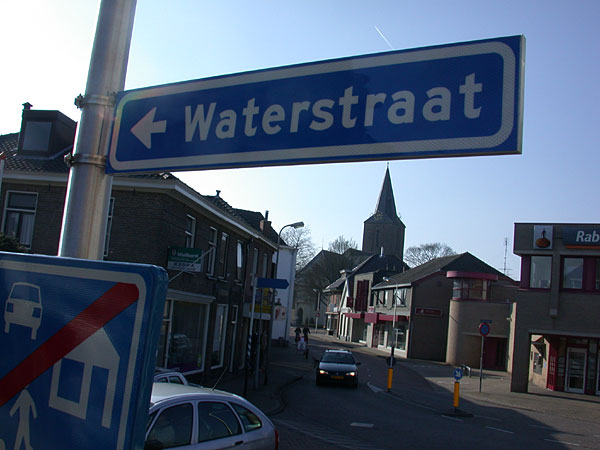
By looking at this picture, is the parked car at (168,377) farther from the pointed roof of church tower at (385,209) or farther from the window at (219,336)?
the pointed roof of church tower at (385,209)

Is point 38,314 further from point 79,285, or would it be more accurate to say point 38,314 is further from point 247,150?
point 247,150

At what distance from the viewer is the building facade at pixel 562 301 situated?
85.7 feet

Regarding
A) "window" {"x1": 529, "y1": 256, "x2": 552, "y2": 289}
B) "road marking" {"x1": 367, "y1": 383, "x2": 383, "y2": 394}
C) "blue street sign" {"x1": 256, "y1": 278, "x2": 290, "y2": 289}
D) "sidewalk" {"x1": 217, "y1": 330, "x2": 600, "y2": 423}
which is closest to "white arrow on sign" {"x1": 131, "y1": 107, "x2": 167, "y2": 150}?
"blue street sign" {"x1": 256, "y1": 278, "x2": 290, "y2": 289}

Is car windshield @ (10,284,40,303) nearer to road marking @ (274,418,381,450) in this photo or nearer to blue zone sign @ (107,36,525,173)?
blue zone sign @ (107,36,525,173)

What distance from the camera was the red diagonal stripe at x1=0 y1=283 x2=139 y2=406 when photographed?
1949 mm

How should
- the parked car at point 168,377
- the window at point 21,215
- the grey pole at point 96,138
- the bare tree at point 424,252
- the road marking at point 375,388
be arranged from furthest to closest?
1. the bare tree at point 424,252
2. the road marking at point 375,388
3. the window at point 21,215
4. the parked car at point 168,377
5. the grey pole at point 96,138

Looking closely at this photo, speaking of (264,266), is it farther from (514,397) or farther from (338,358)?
(514,397)

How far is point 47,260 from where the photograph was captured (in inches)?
88.0

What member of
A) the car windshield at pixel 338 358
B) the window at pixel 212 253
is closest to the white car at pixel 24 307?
the window at pixel 212 253

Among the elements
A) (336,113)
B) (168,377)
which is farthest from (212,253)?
(336,113)

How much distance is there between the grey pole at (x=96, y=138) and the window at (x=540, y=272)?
88.8ft

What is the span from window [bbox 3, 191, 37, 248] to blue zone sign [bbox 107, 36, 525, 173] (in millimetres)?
16571

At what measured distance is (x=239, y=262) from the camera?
25.6 metres

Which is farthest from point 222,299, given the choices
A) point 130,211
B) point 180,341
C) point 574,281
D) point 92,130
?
point 92,130
